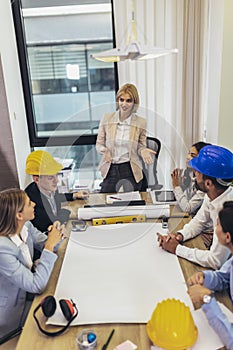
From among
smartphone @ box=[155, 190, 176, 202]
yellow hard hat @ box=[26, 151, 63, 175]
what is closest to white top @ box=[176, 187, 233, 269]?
smartphone @ box=[155, 190, 176, 202]

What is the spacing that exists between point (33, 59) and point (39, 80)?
20 centimetres

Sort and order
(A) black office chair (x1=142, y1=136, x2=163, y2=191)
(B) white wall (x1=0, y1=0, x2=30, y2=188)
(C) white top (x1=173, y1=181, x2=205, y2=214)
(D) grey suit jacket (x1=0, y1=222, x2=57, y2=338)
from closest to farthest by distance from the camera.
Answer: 1. (D) grey suit jacket (x1=0, y1=222, x2=57, y2=338)
2. (C) white top (x1=173, y1=181, x2=205, y2=214)
3. (A) black office chair (x1=142, y1=136, x2=163, y2=191)
4. (B) white wall (x1=0, y1=0, x2=30, y2=188)

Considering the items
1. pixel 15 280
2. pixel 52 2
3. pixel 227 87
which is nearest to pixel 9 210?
pixel 15 280

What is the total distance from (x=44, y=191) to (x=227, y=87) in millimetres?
1452

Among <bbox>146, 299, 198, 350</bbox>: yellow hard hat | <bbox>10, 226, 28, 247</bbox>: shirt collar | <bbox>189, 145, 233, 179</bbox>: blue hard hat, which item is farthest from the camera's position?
<bbox>189, 145, 233, 179</bbox>: blue hard hat

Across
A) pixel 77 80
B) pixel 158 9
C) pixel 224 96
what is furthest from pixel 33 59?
pixel 224 96

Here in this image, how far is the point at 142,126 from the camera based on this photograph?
2.64 meters

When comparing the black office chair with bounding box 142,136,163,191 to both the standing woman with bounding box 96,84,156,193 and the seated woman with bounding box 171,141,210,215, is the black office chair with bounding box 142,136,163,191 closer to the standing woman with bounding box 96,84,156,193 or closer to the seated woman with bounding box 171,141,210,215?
the standing woman with bounding box 96,84,156,193

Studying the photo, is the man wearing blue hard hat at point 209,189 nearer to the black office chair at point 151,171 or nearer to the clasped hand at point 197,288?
the clasped hand at point 197,288

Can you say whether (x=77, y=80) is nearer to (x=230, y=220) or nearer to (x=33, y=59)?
(x=33, y=59)

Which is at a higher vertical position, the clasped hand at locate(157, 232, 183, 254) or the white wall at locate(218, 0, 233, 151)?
the white wall at locate(218, 0, 233, 151)

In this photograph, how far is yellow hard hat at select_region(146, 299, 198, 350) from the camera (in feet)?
3.26

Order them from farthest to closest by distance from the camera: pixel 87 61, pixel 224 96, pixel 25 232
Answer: pixel 87 61, pixel 224 96, pixel 25 232

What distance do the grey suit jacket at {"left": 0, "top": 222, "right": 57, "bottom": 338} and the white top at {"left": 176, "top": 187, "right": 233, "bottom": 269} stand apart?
558 mm
